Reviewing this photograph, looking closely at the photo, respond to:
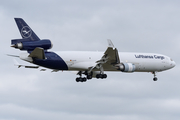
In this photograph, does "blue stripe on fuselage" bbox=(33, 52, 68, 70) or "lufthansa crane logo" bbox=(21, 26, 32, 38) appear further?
"blue stripe on fuselage" bbox=(33, 52, 68, 70)

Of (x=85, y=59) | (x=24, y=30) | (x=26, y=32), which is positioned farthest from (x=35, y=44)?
(x=85, y=59)

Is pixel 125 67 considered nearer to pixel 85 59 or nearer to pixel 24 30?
pixel 85 59

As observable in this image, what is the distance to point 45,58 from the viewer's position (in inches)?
1724

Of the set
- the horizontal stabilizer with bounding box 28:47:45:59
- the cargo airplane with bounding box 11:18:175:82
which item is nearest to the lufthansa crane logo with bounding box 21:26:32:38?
the cargo airplane with bounding box 11:18:175:82

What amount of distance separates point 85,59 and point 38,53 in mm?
7704

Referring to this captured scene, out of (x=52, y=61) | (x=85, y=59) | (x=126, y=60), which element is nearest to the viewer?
(x=52, y=61)

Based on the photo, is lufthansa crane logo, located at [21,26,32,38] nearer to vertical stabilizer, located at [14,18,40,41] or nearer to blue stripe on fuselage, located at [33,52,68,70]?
vertical stabilizer, located at [14,18,40,41]

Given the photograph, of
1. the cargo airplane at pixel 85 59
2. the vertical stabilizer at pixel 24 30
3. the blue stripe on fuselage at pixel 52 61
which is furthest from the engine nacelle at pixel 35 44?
the blue stripe on fuselage at pixel 52 61

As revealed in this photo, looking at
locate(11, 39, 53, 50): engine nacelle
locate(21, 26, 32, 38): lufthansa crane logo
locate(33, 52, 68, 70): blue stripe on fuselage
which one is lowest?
locate(33, 52, 68, 70): blue stripe on fuselage

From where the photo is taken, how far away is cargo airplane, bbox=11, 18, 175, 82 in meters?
41.6

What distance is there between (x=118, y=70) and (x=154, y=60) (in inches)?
259

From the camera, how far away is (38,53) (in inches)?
1649

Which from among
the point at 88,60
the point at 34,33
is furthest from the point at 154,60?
the point at 34,33

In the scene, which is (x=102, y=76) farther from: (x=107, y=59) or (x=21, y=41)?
(x=21, y=41)
